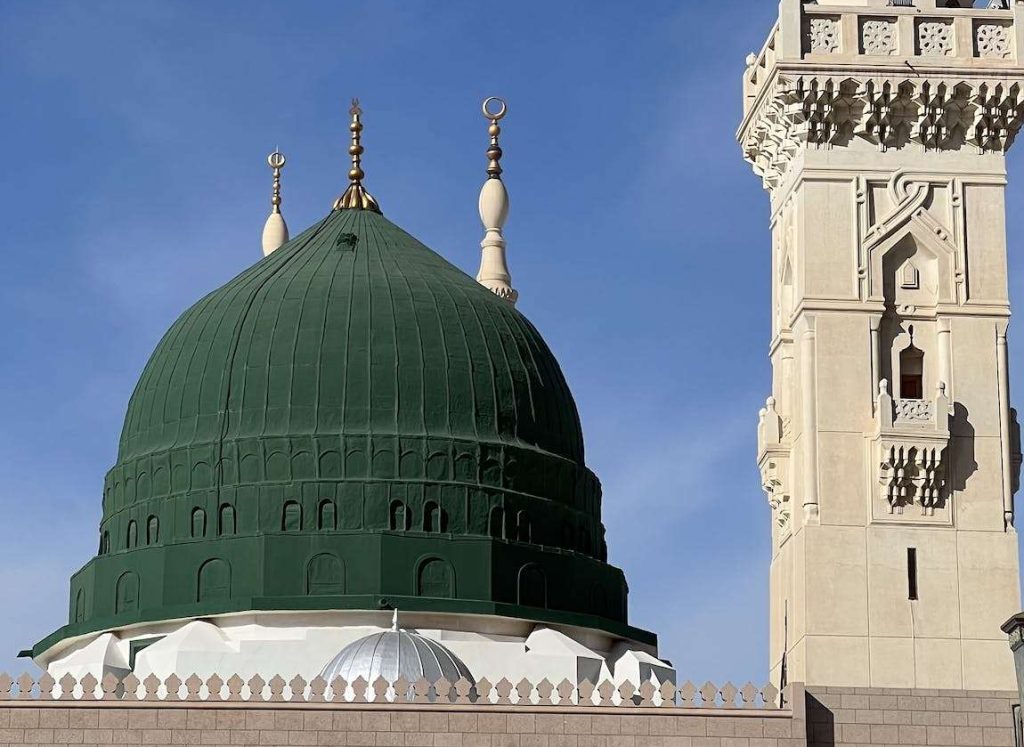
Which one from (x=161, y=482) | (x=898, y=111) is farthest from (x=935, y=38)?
(x=161, y=482)

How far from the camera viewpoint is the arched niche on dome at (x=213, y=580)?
34.1 m

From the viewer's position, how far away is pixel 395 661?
30953mm

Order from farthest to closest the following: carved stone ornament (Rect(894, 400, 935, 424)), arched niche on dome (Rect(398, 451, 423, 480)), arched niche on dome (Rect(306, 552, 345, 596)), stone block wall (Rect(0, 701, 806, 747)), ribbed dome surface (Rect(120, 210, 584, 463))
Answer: ribbed dome surface (Rect(120, 210, 584, 463))
arched niche on dome (Rect(398, 451, 423, 480))
arched niche on dome (Rect(306, 552, 345, 596))
carved stone ornament (Rect(894, 400, 935, 424))
stone block wall (Rect(0, 701, 806, 747))

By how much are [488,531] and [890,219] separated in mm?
9991

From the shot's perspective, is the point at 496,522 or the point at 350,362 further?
the point at 350,362

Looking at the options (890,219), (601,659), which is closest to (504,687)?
(890,219)

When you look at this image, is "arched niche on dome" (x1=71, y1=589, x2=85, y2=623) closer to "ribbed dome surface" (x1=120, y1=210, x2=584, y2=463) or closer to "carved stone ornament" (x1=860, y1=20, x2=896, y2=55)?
"ribbed dome surface" (x1=120, y1=210, x2=584, y2=463)

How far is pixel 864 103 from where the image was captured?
26828mm

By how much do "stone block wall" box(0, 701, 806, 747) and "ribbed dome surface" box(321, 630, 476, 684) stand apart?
5.05m

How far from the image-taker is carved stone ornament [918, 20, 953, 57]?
27.0 meters

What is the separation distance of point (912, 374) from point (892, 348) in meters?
0.44

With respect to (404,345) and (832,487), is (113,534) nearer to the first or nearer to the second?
(404,345)

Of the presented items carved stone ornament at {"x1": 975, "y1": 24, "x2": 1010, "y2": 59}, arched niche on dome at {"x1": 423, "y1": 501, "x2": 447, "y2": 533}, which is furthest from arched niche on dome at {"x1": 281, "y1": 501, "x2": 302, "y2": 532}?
carved stone ornament at {"x1": 975, "y1": 24, "x2": 1010, "y2": 59}

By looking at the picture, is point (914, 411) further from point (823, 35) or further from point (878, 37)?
point (823, 35)
